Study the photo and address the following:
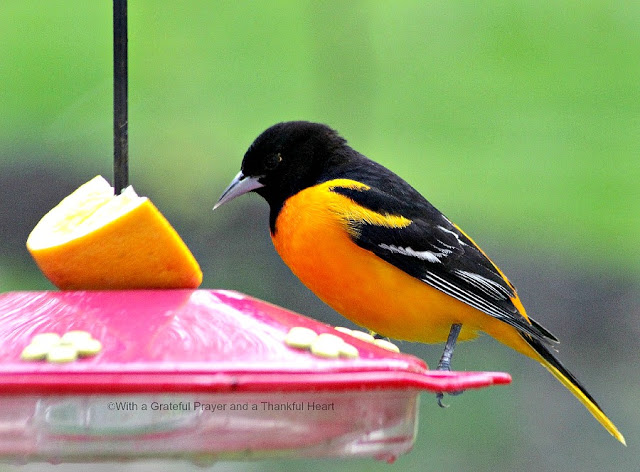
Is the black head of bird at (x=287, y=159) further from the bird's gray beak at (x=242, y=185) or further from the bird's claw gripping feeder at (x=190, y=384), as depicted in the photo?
the bird's claw gripping feeder at (x=190, y=384)

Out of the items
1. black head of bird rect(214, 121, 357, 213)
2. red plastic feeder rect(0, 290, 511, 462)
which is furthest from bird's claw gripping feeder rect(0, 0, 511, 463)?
black head of bird rect(214, 121, 357, 213)

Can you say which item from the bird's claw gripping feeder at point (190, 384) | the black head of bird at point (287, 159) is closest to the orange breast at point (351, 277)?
the black head of bird at point (287, 159)

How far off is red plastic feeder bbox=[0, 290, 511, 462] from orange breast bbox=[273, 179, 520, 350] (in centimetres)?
86

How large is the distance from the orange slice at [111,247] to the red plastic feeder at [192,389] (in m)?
0.09

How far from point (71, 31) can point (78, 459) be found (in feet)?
24.4

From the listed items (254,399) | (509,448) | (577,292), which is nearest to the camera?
(254,399)

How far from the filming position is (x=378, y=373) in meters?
1.26

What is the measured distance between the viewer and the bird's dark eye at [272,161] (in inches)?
99.7

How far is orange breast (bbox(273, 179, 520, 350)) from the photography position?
2.29 meters

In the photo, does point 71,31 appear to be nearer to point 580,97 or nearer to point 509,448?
point 580,97

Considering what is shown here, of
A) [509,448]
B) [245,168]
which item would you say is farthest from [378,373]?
[509,448]

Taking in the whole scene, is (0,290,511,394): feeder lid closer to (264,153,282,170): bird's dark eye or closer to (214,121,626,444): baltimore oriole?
(214,121,626,444): baltimore oriole

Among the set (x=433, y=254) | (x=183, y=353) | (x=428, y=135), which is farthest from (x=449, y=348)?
(x=428, y=135)

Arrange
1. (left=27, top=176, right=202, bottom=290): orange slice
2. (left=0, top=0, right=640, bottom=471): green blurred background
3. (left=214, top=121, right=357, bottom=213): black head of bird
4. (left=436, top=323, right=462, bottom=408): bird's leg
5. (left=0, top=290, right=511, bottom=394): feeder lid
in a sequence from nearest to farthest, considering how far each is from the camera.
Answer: (left=0, top=290, right=511, bottom=394): feeder lid → (left=27, top=176, right=202, bottom=290): orange slice → (left=436, top=323, right=462, bottom=408): bird's leg → (left=214, top=121, right=357, bottom=213): black head of bird → (left=0, top=0, right=640, bottom=471): green blurred background
